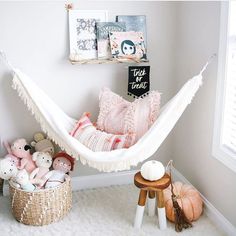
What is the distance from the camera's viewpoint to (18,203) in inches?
89.7

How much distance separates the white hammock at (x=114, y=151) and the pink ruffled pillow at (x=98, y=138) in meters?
0.17

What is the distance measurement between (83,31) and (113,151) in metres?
0.91

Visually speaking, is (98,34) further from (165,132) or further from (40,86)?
(165,132)

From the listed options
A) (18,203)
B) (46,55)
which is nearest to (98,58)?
(46,55)

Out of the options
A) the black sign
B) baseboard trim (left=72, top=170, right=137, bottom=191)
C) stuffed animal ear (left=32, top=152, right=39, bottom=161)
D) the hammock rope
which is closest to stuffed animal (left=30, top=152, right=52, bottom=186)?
stuffed animal ear (left=32, top=152, right=39, bottom=161)

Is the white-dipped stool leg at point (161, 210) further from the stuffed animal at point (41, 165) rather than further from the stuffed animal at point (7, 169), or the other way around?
the stuffed animal at point (7, 169)

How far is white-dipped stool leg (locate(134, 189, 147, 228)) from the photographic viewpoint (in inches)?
86.9

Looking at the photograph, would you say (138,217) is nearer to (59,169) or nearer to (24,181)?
(59,169)

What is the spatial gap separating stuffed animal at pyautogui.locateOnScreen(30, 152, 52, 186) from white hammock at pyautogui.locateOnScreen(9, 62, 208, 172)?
0.26 meters

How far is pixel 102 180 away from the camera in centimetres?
280

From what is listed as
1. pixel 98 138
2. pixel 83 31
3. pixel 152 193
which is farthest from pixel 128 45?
pixel 152 193

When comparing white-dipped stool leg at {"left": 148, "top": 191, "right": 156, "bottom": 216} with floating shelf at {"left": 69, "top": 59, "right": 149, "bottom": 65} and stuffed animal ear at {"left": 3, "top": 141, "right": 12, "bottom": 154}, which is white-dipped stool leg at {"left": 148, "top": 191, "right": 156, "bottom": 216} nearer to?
floating shelf at {"left": 69, "top": 59, "right": 149, "bottom": 65}

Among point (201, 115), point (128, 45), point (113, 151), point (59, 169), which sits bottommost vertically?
A: point (59, 169)

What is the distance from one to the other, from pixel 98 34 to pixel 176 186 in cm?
118
